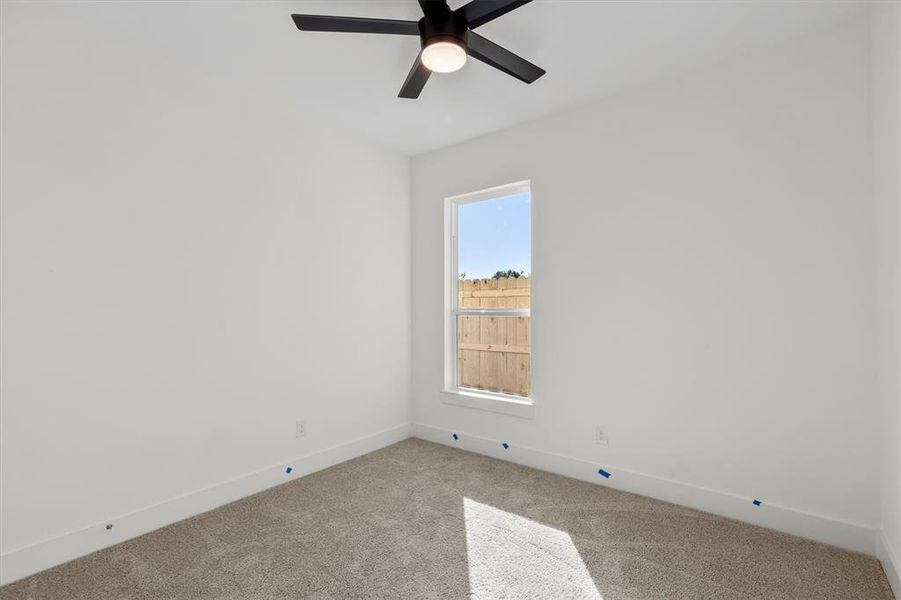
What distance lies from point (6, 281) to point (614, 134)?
10.6ft

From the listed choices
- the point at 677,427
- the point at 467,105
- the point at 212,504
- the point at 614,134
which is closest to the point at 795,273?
the point at 677,427

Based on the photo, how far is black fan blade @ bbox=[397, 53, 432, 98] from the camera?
6.67ft

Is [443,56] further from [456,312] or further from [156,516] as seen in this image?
[156,516]

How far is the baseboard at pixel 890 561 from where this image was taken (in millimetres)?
1750

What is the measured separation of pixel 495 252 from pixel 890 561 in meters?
2.68

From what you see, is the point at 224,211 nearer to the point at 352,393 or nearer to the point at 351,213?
the point at 351,213

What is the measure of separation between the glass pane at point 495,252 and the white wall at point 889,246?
185 centimetres

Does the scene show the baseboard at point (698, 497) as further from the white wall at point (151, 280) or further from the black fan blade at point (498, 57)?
the black fan blade at point (498, 57)

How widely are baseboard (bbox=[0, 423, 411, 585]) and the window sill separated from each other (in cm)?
80

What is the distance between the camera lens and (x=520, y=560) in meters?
2.04

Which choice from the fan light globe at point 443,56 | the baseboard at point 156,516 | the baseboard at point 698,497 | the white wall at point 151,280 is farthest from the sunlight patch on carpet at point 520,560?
the fan light globe at point 443,56

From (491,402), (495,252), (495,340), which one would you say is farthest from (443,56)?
(491,402)

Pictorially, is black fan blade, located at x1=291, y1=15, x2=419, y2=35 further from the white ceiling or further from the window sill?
the window sill

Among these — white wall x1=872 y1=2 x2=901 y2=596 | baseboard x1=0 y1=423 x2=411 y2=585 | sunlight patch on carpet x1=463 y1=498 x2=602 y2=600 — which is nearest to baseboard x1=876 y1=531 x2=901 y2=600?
white wall x1=872 y1=2 x2=901 y2=596
